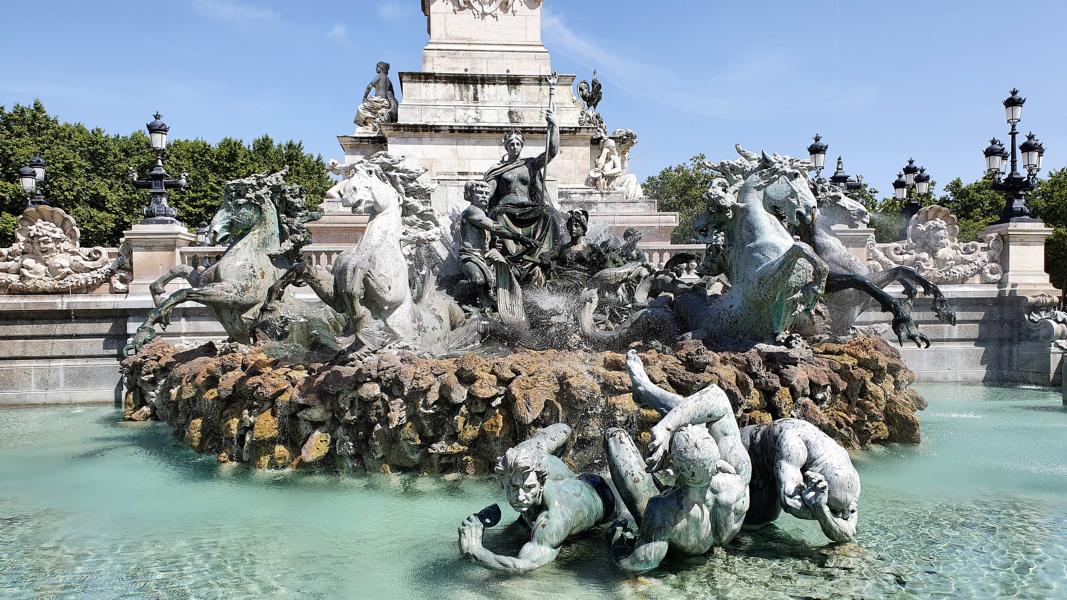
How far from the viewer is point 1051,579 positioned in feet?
12.5

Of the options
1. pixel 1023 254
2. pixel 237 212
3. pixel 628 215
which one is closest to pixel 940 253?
pixel 1023 254

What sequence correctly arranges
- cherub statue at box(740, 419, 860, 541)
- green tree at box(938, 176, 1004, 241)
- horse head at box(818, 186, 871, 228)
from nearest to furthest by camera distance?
cherub statue at box(740, 419, 860, 541) → horse head at box(818, 186, 871, 228) → green tree at box(938, 176, 1004, 241)

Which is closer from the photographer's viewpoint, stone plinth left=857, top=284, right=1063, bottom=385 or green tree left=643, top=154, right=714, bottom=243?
stone plinth left=857, top=284, right=1063, bottom=385

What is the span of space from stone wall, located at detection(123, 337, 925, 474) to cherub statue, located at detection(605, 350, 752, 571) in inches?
73.4

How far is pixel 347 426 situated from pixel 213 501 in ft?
3.74

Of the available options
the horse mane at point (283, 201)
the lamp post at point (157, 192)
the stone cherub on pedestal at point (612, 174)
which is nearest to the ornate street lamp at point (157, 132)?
the lamp post at point (157, 192)

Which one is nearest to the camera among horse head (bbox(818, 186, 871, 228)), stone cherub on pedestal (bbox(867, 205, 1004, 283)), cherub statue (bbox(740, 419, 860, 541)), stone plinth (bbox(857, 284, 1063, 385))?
cherub statue (bbox(740, 419, 860, 541))

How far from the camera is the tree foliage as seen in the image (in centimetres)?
2870

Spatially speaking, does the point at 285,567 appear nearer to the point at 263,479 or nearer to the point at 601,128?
the point at 263,479

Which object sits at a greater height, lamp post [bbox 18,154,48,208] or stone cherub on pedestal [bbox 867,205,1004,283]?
lamp post [bbox 18,154,48,208]

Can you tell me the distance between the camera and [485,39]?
1611 centimetres

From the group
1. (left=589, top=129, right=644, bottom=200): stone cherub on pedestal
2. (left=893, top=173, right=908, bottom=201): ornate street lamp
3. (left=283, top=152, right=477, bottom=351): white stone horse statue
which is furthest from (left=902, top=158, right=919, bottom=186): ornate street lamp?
(left=283, top=152, right=477, bottom=351): white stone horse statue

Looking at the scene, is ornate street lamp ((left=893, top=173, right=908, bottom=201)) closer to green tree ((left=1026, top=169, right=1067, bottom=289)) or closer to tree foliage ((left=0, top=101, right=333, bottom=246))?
green tree ((left=1026, top=169, right=1067, bottom=289))

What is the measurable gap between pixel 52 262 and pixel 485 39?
Answer: 9.60m
